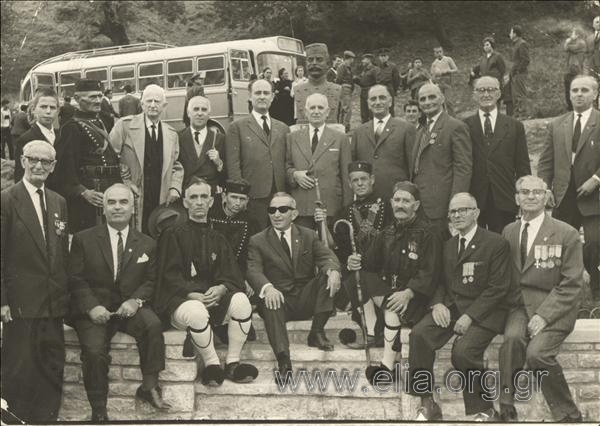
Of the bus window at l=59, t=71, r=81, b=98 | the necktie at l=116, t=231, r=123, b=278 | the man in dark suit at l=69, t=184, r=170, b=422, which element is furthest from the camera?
the bus window at l=59, t=71, r=81, b=98

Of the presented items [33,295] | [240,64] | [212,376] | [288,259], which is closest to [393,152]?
[288,259]

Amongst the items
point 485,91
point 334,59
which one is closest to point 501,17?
point 485,91

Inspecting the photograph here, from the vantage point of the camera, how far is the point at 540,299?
4.18m

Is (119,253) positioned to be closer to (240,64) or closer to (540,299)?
(240,64)

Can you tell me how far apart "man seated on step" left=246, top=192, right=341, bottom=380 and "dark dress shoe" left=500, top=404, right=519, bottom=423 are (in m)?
1.00

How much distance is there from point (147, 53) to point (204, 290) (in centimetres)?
185

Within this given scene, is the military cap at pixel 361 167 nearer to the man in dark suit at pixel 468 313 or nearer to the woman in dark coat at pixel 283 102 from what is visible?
the man in dark suit at pixel 468 313

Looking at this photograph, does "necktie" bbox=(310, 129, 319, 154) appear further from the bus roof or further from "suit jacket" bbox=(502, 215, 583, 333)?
"suit jacket" bbox=(502, 215, 583, 333)

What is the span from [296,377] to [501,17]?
2856mm

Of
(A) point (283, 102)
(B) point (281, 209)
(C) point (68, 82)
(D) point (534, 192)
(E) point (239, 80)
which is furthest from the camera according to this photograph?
(E) point (239, 80)

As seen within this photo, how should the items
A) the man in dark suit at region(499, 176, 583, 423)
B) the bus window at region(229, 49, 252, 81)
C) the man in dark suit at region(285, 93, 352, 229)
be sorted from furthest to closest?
1. the bus window at region(229, 49, 252, 81)
2. the man in dark suit at region(285, 93, 352, 229)
3. the man in dark suit at region(499, 176, 583, 423)

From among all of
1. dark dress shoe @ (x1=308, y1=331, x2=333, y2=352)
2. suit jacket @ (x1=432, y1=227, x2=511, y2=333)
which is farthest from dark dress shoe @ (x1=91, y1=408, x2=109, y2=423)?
suit jacket @ (x1=432, y1=227, x2=511, y2=333)

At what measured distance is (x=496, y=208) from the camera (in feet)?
15.6

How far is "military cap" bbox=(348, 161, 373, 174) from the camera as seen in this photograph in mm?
4715
